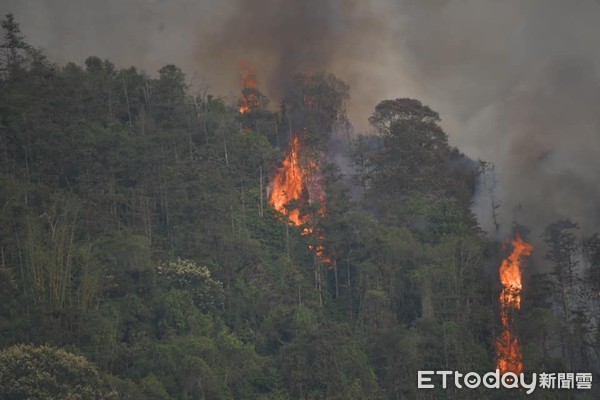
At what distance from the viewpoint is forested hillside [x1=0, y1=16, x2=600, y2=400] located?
51013 millimetres

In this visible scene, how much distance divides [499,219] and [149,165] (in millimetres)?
20128

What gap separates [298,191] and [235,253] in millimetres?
8822

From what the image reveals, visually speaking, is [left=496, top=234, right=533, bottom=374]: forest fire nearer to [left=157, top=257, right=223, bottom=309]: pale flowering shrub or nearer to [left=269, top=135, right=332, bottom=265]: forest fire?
[left=269, top=135, right=332, bottom=265]: forest fire

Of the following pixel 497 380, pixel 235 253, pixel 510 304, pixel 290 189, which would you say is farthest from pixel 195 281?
pixel 510 304

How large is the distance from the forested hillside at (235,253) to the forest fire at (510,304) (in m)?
0.51

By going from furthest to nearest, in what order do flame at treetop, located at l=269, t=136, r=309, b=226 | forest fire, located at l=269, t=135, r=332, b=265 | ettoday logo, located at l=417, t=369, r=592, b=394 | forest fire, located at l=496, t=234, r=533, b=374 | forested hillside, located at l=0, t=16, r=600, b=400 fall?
1. flame at treetop, located at l=269, t=136, r=309, b=226
2. forest fire, located at l=269, t=135, r=332, b=265
3. forest fire, located at l=496, t=234, r=533, b=374
4. ettoday logo, located at l=417, t=369, r=592, b=394
5. forested hillside, located at l=0, t=16, r=600, b=400

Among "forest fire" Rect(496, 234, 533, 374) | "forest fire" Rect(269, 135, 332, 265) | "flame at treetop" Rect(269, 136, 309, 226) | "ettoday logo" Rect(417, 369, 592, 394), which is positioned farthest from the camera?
"flame at treetop" Rect(269, 136, 309, 226)

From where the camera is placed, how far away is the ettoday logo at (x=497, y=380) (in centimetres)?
5456

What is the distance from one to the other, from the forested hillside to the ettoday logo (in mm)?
537

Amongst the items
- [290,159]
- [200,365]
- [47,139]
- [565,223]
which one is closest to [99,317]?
[200,365]

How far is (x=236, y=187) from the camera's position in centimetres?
6812

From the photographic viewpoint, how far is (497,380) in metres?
55.7

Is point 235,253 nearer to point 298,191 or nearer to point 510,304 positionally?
point 298,191

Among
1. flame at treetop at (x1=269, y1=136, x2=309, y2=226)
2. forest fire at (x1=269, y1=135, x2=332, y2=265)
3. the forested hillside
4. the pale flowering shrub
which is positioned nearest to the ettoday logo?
the forested hillside
